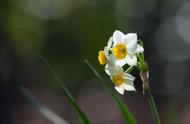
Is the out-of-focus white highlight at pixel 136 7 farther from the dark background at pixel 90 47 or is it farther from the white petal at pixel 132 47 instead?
the white petal at pixel 132 47

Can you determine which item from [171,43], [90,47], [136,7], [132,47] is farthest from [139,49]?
Answer: [171,43]

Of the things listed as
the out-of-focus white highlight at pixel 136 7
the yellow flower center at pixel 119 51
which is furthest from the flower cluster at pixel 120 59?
the out-of-focus white highlight at pixel 136 7

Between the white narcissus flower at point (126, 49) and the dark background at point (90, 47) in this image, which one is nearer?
the white narcissus flower at point (126, 49)

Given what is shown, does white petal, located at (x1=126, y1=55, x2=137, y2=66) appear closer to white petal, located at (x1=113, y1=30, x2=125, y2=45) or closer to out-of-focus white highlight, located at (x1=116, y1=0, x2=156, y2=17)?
white petal, located at (x1=113, y1=30, x2=125, y2=45)

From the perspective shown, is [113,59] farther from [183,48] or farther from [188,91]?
[183,48]

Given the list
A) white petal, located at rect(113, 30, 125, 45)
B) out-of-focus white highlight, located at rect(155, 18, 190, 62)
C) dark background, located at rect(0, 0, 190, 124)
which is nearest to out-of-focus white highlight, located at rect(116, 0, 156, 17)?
dark background, located at rect(0, 0, 190, 124)

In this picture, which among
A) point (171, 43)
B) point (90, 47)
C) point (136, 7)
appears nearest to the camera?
point (90, 47)

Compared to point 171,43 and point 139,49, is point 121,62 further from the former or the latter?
point 171,43
